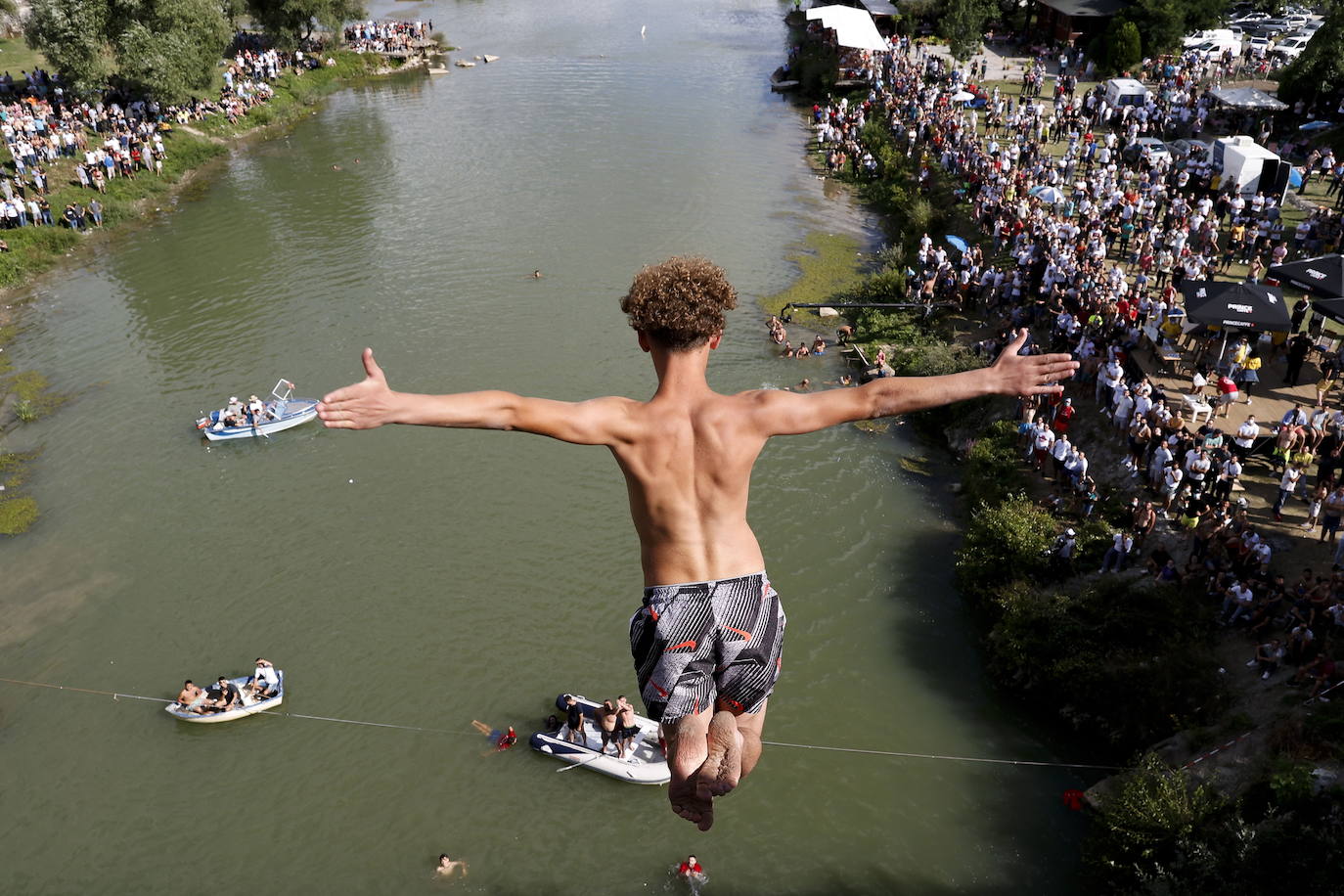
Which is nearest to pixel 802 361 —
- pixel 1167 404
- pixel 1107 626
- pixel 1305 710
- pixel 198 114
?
pixel 1167 404

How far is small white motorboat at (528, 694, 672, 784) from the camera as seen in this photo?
16.1m

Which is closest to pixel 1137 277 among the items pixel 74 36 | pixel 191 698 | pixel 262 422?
pixel 262 422

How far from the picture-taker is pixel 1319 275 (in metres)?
20.8

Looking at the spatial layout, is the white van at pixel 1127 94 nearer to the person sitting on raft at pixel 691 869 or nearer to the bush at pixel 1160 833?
the bush at pixel 1160 833

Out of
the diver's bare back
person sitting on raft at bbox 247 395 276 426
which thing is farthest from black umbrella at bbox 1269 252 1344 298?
person sitting on raft at bbox 247 395 276 426

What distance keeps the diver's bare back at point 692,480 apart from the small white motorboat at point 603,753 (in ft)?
40.6

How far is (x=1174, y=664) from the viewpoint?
50.7ft

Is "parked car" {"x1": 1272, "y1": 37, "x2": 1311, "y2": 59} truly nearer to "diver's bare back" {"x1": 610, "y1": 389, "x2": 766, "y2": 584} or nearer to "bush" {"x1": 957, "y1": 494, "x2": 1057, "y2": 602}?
"bush" {"x1": 957, "y1": 494, "x2": 1057, "y2": 602}

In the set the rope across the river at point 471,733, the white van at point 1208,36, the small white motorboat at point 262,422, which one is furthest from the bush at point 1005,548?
the white van at point 1208,36

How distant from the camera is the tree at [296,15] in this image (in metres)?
56.5

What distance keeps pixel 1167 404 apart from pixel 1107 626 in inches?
253

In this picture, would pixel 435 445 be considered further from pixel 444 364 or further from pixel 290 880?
pixel 290 880

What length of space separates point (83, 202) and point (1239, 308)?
41102 mm

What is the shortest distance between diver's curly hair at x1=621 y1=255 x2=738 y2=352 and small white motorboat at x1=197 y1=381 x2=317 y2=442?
72.8 feet
